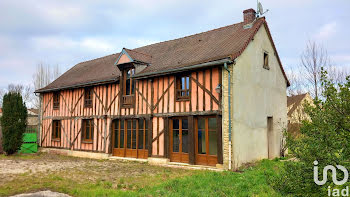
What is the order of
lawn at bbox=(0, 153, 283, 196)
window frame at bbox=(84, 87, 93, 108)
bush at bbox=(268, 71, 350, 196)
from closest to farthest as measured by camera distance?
bush at bbox=(268, 71, 350, 196), lawn at bbox=(0, 153, 283, 196), window frame at bbox=(84, 87, 93, 108)

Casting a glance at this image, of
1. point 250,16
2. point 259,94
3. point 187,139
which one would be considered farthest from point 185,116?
point 250,16

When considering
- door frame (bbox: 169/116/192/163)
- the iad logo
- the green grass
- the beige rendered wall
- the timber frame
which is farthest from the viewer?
door frame (bbox: 169/116/192/163)

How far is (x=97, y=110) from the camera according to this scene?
14031mm

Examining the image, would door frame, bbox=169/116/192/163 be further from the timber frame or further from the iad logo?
the iad logo

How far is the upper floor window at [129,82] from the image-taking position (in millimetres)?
12531

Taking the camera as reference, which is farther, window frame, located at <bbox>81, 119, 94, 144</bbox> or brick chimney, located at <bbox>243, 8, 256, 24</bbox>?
window frame, located at <bbox>81, 119, 94, 144</bbox>

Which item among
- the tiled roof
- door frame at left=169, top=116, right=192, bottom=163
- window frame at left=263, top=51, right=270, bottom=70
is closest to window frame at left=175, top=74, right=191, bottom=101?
the tiled roof

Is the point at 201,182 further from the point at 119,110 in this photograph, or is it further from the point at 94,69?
the point at 94,69

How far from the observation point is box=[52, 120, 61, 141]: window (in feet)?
53.2

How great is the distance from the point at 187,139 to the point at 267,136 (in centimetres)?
412

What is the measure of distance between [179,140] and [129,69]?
4.48 m

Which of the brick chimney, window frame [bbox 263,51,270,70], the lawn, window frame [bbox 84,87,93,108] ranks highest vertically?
the brick chimney

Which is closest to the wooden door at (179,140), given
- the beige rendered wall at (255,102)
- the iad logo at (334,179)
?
the beige rendered wall at (255,102)

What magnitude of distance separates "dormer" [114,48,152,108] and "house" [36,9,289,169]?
48mm
